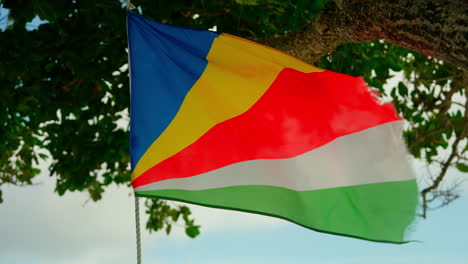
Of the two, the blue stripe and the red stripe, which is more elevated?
the blue stripe

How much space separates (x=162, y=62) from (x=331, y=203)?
1.21 metres

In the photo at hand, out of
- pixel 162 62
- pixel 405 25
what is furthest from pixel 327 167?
pixel 162 62

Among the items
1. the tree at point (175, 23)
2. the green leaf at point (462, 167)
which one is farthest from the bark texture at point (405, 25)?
the green leaf at point (462, 167)

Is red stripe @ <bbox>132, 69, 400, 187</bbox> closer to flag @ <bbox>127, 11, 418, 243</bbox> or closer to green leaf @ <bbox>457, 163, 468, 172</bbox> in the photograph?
flag @ <bbox>127, 11, 418, 243</bbox>

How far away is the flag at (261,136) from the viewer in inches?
107

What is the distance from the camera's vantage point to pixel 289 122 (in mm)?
2852

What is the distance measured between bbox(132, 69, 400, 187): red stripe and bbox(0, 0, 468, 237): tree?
36 cm

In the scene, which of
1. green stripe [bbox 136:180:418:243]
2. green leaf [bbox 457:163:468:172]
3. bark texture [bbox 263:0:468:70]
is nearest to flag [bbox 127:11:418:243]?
green stripe [bbox 136:180:418:243]

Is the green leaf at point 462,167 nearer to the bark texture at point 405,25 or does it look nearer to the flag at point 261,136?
the bark texture at point 405,25

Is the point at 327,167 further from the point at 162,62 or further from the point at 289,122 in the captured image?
the point at 162,62

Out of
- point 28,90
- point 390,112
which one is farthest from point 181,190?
point 28,90

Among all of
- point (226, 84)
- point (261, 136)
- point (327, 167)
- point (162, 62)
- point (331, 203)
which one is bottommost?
point (331, 203)

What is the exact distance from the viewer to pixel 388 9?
2.51 meters

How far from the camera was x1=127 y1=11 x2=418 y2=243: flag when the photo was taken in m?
2.71
